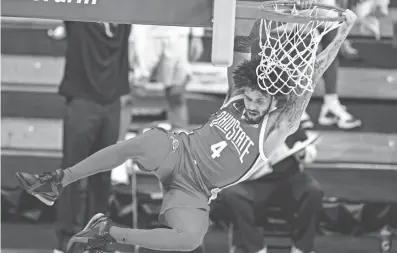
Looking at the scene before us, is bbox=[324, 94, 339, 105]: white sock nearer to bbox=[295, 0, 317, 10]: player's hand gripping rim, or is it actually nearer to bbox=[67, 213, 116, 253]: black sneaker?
bbox=[295, 0, 317, 10]: player's hand gripping rim

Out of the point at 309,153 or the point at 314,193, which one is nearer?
the point at 314,193

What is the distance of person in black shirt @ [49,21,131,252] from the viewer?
6.29 metres

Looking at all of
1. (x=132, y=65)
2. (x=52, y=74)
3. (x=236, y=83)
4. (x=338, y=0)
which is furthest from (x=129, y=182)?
(x=338, y=0)

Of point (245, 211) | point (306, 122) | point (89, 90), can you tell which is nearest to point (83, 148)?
Result: point (89, 90)

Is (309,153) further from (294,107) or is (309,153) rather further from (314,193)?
(294,107)

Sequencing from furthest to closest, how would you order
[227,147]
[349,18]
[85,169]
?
[227,147]
[85,169]
[349,18]

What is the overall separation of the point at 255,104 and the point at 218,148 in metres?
0.37

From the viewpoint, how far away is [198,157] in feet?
16.9

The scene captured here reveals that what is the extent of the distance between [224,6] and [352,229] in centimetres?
332

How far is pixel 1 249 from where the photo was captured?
6.92 m

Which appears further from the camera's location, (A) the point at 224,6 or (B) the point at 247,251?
(B) the point at 247,251

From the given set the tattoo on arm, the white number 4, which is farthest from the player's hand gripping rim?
the white number 4

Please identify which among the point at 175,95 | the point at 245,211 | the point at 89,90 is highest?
the point at 89,90

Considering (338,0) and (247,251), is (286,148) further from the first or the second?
(338,0)
